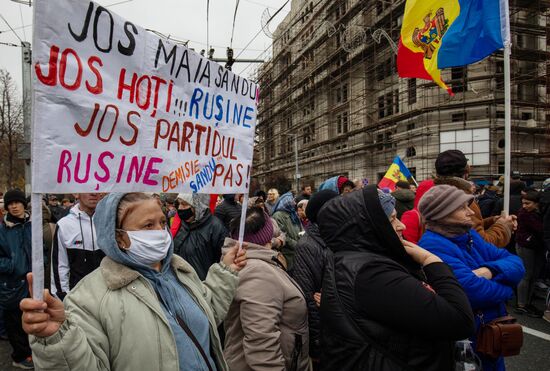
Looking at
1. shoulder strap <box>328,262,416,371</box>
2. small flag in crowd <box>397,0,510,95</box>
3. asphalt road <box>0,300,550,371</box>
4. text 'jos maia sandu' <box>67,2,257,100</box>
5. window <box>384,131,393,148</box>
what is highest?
window <box>384,131,393,148</box>

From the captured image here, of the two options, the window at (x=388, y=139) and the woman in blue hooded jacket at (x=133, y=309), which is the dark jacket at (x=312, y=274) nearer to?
the woman in blue hooded jacket at (x=133, y=309)

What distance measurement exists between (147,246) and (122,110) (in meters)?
0.62

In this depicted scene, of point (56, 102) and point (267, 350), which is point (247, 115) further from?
point (267, 350)

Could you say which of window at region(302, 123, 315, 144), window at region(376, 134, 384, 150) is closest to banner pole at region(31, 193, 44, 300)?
window at region(376, 134, 384, 150)

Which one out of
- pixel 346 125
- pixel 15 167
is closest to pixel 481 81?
pixel 346 125

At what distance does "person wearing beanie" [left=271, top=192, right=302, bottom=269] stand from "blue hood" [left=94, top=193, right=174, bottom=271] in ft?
11.1

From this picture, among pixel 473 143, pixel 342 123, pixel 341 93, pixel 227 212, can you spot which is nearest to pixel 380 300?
pixel 227 212

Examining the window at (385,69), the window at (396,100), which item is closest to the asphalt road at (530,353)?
the window at (396,100)

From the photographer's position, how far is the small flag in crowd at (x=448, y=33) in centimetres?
399

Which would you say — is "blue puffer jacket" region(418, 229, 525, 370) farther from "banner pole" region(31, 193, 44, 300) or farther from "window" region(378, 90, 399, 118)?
"window" region(378, 90, 399, 118)

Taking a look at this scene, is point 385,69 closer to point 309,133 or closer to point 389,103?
point 389,103

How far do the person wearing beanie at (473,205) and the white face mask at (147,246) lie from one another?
2.20 m

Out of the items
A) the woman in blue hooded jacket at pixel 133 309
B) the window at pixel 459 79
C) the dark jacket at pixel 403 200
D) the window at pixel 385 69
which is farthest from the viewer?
the window at pixel 385 69

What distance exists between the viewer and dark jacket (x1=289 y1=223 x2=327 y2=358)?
2.60 m
